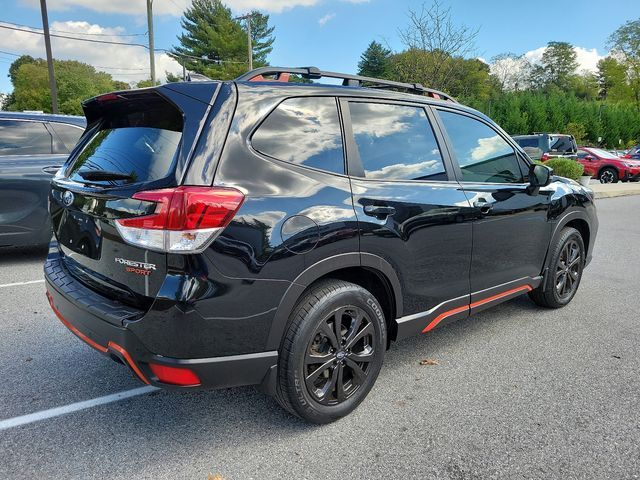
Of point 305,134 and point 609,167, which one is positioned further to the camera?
point 609,167

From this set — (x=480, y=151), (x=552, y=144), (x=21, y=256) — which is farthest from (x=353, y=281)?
(x=552, y=144)

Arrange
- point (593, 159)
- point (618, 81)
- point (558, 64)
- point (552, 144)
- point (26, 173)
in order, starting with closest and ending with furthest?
point (26, 173)
point (552, 144)
point (593, 159)
point (618, 81)
point (558, 64)

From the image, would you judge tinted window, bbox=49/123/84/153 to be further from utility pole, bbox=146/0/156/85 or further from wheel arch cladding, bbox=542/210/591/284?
utility pole, bbox=146/0/156/85

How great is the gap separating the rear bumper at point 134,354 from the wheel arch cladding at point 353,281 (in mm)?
141

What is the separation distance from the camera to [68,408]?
9.11 feet

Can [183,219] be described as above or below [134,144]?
below

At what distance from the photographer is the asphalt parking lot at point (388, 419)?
Answer: 7.55 feet

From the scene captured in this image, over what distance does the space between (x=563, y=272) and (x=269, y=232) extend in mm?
3308

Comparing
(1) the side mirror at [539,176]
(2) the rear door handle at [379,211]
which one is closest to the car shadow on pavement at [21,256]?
(2) the rear door handle at [379,211]

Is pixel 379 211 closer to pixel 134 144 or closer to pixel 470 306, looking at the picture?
pixel 470 306

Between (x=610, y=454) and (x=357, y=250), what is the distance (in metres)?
1.60

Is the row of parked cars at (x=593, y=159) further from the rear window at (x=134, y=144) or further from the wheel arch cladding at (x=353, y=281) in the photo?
the rear window at (x=134, y=144)

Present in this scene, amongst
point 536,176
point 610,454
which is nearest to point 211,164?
point 610,454

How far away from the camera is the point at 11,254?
6543 mm
